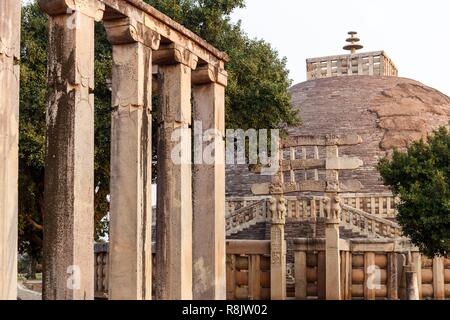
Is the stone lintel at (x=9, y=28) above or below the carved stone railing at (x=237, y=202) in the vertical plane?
above

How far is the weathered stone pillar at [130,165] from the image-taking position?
10.0m

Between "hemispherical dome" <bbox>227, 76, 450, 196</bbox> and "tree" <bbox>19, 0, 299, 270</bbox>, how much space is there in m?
13.1

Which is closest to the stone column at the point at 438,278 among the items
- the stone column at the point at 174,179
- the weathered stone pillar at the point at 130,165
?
the stone column at the point at 174,179

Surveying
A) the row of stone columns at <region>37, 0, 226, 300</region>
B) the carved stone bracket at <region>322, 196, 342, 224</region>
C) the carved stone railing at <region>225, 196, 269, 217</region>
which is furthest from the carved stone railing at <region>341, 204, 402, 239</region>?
the row of stone columns at <region>37, 0, 226, 300</region>

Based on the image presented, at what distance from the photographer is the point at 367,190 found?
2916 centimetres

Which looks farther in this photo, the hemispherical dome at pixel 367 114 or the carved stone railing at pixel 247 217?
the hemispherical dome at pixel 367 114

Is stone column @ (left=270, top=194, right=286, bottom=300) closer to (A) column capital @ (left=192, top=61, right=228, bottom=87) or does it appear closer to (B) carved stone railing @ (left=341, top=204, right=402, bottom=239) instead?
(B) carved stone railing @ (left=341, top=204, right=402, bottom=239)

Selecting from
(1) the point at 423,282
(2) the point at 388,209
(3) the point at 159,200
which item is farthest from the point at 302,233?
(3) the point at 159,200

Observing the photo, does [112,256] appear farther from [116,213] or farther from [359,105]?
[359,105]

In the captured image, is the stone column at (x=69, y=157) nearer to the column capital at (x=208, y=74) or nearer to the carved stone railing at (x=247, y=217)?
the column capital at (x=208, y=74)

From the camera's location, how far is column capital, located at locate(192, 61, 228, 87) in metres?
12.4

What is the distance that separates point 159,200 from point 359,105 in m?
26.0

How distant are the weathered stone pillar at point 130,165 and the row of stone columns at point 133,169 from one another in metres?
0.01

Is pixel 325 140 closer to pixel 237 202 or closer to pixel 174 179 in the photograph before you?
pixel 237 202
